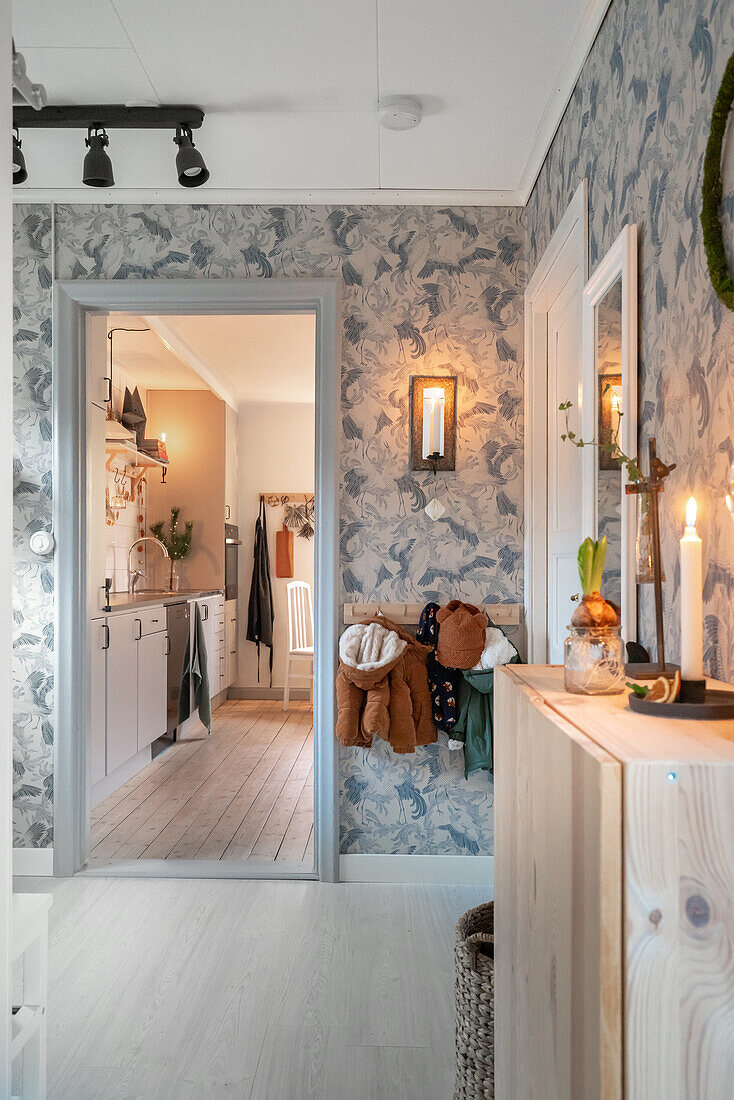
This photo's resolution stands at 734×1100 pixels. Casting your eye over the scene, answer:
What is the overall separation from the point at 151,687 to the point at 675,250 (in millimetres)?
3836

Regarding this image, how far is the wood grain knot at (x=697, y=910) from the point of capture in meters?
0.73

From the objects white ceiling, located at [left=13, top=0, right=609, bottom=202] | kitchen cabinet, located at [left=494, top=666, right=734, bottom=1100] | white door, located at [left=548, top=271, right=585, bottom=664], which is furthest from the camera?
white door, located at [left=548, top=271, right=585, bottom=664]

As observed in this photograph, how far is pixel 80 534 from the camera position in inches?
123

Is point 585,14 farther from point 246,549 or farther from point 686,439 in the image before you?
point 246,549

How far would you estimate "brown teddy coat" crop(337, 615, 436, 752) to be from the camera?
9.48ft

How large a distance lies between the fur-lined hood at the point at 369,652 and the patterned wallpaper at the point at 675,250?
4.35 feet

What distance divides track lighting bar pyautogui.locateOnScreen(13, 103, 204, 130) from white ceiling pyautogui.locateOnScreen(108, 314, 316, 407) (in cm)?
210

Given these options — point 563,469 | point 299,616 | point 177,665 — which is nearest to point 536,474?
point 563,469

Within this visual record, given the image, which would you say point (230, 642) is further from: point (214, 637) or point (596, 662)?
point (596, 662)

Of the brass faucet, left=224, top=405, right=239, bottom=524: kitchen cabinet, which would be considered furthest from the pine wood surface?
left=224, top=405, right=239, bottom=524: kitchen cabinet

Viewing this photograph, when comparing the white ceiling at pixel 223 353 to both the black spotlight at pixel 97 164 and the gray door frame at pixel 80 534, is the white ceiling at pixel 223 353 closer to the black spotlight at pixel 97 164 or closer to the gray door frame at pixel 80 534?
the gray door frame at pixel 80 534

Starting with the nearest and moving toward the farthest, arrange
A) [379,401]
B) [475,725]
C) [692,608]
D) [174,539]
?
1. [692,608]
2. [475,725]
3. [379,401]
4. [174,539]

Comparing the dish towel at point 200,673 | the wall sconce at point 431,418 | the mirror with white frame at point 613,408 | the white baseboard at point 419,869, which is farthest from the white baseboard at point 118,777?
the mirror with white frame at point 613,408

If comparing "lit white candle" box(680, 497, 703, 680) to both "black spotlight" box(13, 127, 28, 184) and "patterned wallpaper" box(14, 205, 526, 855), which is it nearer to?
"patterned wallpaper" box(14, 205, 526, 855)
